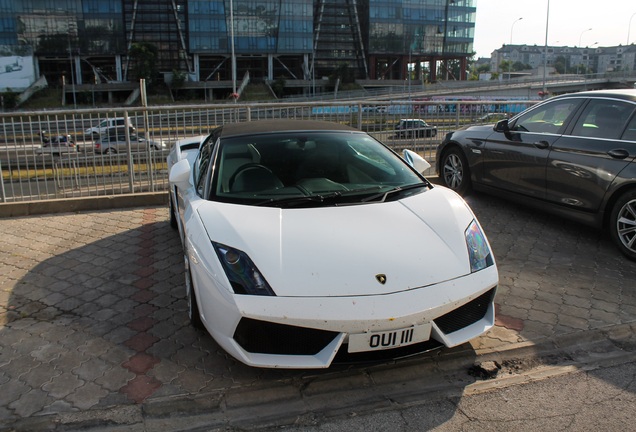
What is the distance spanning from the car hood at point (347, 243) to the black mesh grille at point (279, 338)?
0.64 ft

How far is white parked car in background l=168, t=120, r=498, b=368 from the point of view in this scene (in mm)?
2750

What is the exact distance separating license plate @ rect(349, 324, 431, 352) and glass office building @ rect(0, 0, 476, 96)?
243 feet

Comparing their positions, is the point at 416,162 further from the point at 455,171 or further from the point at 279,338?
the point at 455,171

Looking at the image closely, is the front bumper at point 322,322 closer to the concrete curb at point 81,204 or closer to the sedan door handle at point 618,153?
the sedan door handle at point 618,153

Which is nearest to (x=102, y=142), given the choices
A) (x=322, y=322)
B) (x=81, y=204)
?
(x=81, y=204)

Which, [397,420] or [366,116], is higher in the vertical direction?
[366,116]

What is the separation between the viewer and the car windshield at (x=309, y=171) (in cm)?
372

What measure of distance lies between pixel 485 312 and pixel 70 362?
2.61 metres

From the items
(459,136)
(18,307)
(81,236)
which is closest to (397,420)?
(18,307)

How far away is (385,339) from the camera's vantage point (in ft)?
9.06

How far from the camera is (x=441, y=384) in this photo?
305cm

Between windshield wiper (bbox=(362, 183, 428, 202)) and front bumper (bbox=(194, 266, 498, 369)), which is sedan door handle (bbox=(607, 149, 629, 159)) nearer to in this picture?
windshield wiper (bbox=(362, 183, 428, 202))

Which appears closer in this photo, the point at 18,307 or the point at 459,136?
the point at 18,307

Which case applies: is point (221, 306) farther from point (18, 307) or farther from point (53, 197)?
point (53, 197)
